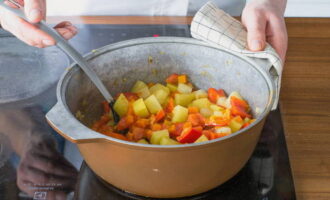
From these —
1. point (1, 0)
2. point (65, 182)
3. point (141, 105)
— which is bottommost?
point (65, 182)

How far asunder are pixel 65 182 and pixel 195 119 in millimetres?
315

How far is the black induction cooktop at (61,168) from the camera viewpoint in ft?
2.63

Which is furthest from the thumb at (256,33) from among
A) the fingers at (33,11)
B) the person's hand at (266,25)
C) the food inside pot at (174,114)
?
the fingers at (33,11)

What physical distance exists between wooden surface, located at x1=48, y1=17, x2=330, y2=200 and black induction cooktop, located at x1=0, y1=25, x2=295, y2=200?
0.03m

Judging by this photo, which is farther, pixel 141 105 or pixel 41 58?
pixel 41 58

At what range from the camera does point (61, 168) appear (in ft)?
2.82

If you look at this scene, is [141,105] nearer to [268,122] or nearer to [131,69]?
[131,69]

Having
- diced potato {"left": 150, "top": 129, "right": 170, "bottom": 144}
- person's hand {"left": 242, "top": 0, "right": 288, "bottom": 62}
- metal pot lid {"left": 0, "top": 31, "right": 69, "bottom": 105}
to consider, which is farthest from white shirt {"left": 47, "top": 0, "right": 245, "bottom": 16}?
diced potato {"left": 150, "top": 129, "right": 170, "bottom": 144}

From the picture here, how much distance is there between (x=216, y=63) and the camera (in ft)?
3.20

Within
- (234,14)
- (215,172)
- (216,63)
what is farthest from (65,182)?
(234,14)

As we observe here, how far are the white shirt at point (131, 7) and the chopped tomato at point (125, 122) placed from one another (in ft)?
2.01

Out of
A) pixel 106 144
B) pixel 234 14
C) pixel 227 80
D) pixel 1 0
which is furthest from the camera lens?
pixel 234 14

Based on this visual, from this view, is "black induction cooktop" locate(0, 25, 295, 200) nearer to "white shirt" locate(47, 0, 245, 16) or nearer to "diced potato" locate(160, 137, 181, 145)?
"diced potato" locate(160, 137, 181, 145)

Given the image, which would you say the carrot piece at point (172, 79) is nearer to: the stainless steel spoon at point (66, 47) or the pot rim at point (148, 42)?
the pot rim at point (148, 42)
